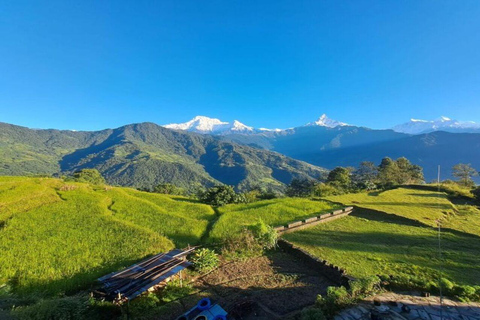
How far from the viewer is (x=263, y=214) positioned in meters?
18.7

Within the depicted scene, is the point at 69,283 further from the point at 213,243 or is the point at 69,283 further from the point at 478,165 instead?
the point at 478,165

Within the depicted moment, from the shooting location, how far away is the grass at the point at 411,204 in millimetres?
19766

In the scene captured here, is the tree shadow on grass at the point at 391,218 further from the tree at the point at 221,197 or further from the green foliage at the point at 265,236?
the green foliage at the point at 265,236

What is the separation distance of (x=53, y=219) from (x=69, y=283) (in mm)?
7491

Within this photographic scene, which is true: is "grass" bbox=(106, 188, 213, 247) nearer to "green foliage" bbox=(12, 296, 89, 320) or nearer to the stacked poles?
the stacked poles

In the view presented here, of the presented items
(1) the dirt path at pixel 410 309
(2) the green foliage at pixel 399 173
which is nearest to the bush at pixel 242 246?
(1) the dirt path at pixel 410 309

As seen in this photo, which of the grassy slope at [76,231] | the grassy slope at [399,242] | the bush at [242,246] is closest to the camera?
the grassy slope at [76,231]

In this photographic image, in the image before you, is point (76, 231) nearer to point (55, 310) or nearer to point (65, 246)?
point (65, 246)

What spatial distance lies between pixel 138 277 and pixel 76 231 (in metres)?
7.01

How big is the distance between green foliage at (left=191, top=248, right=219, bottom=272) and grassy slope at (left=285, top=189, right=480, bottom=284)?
5959 millimetres

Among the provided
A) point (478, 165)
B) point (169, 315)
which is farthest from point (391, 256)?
point (478, 165)

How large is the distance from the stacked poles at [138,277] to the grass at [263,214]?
4.67 meters

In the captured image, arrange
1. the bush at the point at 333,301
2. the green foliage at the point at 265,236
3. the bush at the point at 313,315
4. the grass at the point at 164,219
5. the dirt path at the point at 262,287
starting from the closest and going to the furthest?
the bush at the point at 313,315 < the bush at the point at 333,301 < the dirt path at the point at 262,287 < the green foliage at the point at 265,236 < the grass at the point at 164,219

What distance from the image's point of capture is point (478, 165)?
193375mm
